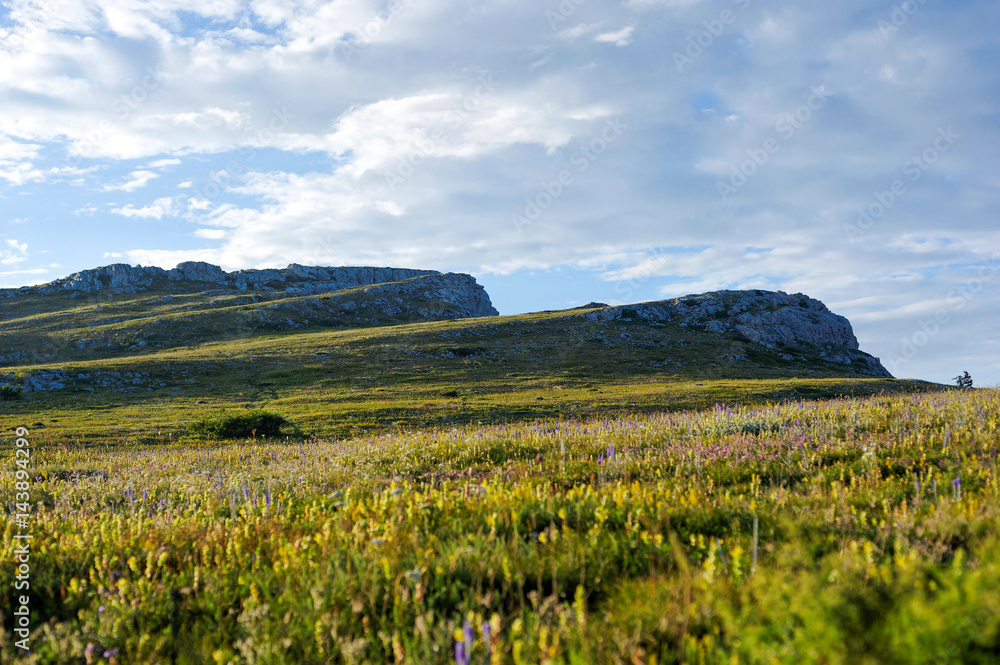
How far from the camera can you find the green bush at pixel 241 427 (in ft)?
81.6

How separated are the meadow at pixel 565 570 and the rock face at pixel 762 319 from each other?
94256 millimetres

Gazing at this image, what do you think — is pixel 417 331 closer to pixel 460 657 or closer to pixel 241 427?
pixel 241 427

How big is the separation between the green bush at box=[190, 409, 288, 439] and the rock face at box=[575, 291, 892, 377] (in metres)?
78.3

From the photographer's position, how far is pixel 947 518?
3.96 metres

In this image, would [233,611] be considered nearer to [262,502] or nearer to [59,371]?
[262,502]

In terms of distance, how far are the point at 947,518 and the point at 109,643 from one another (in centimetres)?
569

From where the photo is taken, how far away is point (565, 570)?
381 cm

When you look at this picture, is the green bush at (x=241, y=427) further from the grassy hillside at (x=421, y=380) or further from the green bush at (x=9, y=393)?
the green bush at (x=9, y=393)

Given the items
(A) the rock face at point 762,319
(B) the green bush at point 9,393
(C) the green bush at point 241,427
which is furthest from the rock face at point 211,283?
(C) the green bush at point 241,427

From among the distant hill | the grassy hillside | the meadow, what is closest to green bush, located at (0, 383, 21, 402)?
the grassy hillside

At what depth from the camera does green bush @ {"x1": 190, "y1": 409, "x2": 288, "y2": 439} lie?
24.9 metres

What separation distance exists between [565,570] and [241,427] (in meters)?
25.0

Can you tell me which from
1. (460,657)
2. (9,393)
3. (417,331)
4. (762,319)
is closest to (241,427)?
(460,657)

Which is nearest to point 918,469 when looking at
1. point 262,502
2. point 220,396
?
point 262,502
